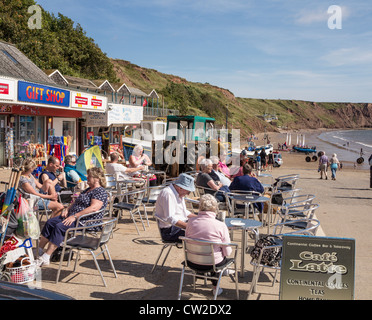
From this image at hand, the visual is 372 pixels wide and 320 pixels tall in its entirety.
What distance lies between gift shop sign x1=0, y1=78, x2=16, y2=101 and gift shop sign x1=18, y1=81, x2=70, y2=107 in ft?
0.97

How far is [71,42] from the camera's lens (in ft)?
165

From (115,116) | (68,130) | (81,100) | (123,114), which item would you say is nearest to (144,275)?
(81,100)

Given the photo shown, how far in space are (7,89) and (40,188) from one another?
293 inches

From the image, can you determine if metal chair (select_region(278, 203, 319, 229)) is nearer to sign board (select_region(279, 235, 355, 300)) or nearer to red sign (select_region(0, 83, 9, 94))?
sign board (select_region(279, 235, 355, 300))

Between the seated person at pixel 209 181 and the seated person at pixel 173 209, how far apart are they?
8.73 ft

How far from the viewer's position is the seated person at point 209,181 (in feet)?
25.9

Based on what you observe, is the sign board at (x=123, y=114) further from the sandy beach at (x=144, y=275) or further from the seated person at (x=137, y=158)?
the sandy beach at (x=144, y=275)

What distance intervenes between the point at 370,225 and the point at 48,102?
12242mm

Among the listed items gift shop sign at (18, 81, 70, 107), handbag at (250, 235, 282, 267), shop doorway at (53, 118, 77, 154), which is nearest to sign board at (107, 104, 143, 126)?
shop doorway at (53, 118, 77, 154)

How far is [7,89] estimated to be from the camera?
12914mm

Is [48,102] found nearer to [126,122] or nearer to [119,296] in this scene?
[126,122]

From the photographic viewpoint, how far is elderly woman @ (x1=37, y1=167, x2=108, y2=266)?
5098mm

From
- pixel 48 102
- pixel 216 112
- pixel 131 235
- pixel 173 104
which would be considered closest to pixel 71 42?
pixel 173 104

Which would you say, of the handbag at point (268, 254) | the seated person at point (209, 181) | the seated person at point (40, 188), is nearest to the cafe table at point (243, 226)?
the handbag at point (268, 254)
